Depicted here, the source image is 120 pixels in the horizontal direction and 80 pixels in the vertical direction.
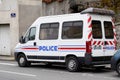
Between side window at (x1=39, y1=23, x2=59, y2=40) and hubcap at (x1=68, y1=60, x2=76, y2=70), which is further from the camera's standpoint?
side window at (x1=39, y1=23, x2=59, y2=40)

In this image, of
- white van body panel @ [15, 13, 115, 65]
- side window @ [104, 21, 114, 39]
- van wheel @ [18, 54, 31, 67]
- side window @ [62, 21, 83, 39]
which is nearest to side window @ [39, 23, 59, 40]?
white van body panel @ [15, 13, 115, 65]

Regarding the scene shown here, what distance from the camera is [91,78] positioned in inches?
566

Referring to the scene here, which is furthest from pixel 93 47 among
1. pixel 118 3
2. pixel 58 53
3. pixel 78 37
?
pixel 118 3

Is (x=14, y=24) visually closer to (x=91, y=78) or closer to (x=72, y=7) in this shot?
(x=72, y=7)

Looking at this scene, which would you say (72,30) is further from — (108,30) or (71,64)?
(108,30)

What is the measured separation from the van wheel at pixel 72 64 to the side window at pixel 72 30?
975 mm

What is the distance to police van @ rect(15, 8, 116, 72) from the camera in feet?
52.8

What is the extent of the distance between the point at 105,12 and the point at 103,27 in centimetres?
67

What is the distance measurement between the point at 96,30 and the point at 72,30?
107 centimetres

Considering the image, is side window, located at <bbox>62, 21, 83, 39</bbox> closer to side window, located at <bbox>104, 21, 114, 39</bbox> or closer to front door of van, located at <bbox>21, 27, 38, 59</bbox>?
side window, located at <bbox>104, 21, 114, 39</bbox>

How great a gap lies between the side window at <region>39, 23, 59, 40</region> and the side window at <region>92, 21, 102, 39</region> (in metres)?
1.95

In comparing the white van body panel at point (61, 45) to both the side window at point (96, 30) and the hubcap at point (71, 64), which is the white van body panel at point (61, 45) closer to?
the side window at point (96, 30)

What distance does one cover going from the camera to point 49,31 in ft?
59.0

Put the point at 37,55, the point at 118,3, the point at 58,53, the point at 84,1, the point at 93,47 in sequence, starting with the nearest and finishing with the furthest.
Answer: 1. the point at 93,47
2. the point at 58,53
3. the point at 37,55
4. the point at 118,3
5. the point at 84,1
